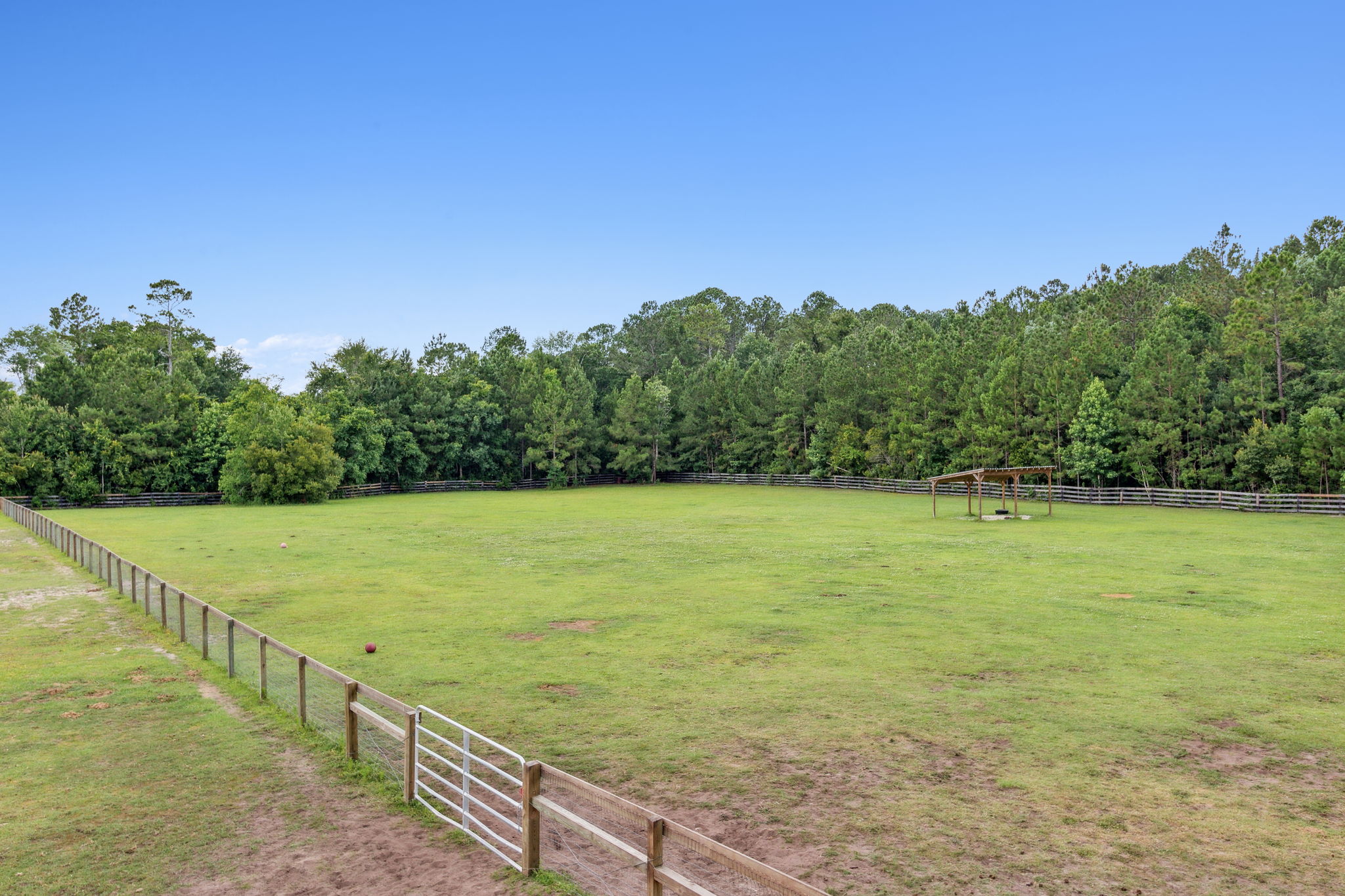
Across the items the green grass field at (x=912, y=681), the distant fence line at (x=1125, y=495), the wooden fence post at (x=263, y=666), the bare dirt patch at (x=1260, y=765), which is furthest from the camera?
the distant fence line at (x=1125, y=495)

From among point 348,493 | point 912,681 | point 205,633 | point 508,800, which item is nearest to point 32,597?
point 205,633

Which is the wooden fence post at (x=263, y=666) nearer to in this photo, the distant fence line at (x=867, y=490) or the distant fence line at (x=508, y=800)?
the distant fence line at (x=508, y=800)

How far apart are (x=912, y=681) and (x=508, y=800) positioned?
8263mm

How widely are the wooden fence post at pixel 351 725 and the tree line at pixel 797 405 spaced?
53.6m

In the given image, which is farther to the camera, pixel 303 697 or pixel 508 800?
pixel 303 697

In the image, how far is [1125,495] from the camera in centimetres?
5572

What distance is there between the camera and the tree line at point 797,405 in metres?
55.5

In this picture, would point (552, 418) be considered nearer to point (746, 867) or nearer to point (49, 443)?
point (49, 443)

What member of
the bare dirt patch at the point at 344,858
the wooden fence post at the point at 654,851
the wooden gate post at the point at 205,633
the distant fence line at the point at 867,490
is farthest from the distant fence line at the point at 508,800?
the distant fence line at the point at 867,490

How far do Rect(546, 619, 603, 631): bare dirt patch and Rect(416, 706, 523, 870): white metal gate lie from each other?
659 cm

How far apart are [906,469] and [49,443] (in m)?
63.7

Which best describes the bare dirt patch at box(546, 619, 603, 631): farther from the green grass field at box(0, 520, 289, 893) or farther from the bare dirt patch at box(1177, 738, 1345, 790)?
the bare dirt patch at box(1177, 738, 1345, 790)

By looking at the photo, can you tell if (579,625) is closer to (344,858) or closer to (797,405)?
(344,858)

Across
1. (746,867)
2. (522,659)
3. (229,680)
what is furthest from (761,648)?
(746,867)
